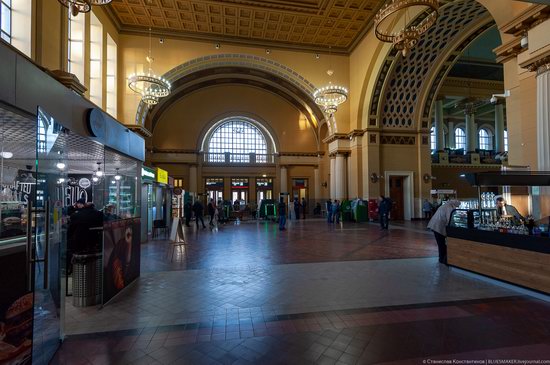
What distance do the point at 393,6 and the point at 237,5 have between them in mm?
7993

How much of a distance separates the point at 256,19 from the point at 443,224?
13134 millimetres

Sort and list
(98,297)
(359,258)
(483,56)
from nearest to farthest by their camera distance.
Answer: (98,297), (359,258), (483,56)

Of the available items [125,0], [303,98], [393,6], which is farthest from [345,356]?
[303,98]

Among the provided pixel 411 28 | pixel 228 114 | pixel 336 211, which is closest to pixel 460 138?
pixel 336 211

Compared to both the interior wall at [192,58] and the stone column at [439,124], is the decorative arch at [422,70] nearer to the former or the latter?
the interior wall at [192,58]

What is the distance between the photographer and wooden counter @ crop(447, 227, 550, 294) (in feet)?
12.5

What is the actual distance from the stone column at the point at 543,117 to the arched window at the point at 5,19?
11.4 metres

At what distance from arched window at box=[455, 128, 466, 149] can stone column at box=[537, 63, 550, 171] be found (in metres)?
25.4

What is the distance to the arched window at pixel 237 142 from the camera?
925 inches

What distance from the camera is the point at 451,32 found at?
44.2 ft

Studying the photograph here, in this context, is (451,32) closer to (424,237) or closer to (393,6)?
(393,6)

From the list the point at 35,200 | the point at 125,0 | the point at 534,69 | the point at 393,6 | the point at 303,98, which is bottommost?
the point at 35,200

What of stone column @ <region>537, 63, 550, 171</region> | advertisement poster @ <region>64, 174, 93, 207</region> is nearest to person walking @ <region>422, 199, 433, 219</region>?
stone column @ <region>537, 63, 550, 171</region>

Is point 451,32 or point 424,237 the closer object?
point 424,237
